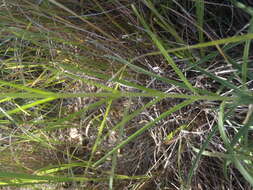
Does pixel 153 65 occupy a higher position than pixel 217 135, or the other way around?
pixel 153 65

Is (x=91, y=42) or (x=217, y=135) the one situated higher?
(x=91, y=42)

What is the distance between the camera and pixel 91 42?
0.75 meters

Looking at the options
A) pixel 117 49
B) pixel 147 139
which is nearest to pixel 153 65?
pixel 117 49

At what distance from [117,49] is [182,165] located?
0.35 metres

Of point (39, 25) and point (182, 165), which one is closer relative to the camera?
point (39, 25)

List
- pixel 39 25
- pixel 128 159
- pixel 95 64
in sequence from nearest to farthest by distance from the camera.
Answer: pixel 39 25 < pixel 95 64 < pixel 128 159

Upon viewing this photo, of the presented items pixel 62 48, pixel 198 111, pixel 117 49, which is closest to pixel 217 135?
pixel 198 111

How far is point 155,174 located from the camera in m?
0.88

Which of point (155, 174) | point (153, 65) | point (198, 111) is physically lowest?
point (155, 174)

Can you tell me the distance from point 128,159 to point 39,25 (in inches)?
18.2

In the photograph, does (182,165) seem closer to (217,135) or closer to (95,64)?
(217,135)

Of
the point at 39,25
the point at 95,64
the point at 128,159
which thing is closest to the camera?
the point at 39,25

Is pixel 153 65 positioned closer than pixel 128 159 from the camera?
Yes

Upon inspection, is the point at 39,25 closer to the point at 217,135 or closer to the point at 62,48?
the point at 62,48
